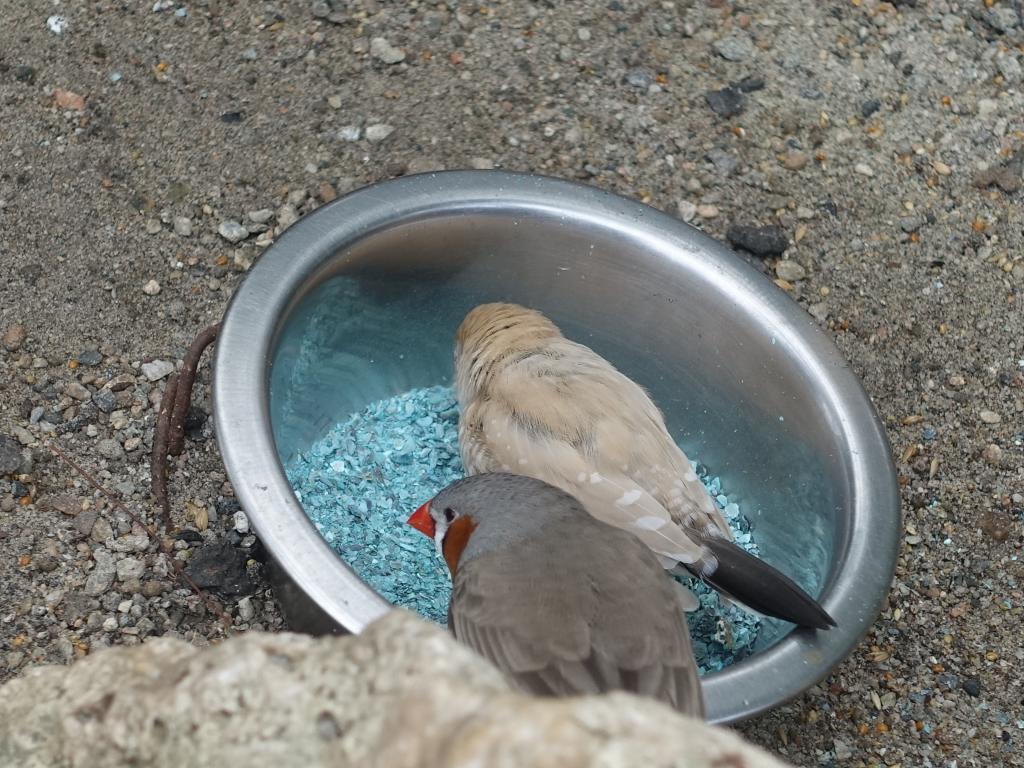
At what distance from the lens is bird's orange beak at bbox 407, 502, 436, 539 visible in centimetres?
296

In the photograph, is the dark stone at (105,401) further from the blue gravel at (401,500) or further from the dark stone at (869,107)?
the dark stone at (869,107)

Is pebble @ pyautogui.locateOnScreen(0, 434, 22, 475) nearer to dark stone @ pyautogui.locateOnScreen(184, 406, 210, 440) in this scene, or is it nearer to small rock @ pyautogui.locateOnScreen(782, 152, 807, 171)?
dark stone @ pyautogui.locateOnScreen(184, 406, 210, 440)

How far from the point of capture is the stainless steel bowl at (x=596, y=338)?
9.42 ft

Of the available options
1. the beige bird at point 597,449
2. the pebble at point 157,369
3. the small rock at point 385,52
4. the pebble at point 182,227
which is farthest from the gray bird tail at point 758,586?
the small rock at point 385,52

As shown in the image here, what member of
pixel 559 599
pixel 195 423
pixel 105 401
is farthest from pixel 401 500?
pixel 559 599

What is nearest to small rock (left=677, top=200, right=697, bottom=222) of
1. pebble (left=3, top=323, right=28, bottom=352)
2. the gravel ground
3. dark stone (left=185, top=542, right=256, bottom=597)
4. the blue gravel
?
the gravel ground

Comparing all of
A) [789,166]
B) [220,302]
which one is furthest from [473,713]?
[789,166]

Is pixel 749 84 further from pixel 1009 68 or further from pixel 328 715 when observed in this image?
pixel 328 715

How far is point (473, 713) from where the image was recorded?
1.23 metres

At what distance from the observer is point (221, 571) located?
10.3 feet

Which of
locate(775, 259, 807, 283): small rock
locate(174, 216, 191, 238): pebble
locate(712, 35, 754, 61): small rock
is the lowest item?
locate(174, 216, 191, 238): pebble

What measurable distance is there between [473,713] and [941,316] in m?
3.15

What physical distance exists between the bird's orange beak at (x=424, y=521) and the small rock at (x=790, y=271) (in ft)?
5.43

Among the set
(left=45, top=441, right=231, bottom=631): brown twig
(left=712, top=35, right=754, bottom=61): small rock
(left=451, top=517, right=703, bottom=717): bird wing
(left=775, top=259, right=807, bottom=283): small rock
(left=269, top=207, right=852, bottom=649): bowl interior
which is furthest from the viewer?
(left=712, top=35, right=754, bottom=61): small rock
